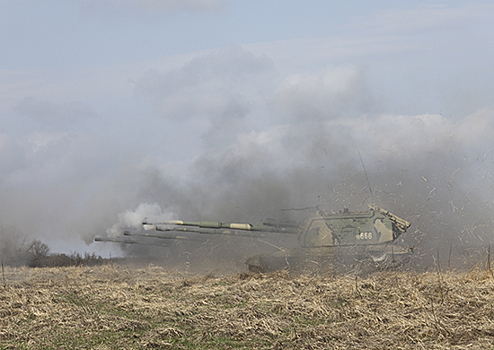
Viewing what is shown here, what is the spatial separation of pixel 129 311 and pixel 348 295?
4.50 meters

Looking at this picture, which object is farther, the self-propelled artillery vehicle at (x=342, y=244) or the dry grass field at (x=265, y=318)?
the self-propelled artillery vehicle at (x=342, y=244)

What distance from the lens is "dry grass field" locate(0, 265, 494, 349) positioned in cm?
661

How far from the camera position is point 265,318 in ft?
25.4

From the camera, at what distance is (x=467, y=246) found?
2030cm

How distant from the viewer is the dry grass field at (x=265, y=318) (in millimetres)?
6613

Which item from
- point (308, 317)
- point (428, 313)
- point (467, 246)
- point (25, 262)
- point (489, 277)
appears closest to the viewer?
point (428, 313)

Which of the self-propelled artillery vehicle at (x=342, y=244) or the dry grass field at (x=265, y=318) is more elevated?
the self-propelled artillery vehicle at (x=342, y=244)

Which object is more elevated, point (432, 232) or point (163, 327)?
point (432, 232)

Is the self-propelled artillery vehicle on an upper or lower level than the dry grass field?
upper

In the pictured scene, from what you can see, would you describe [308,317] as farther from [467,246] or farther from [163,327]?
[467,246]

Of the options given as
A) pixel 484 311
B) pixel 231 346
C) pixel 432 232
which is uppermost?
pixel 432 232

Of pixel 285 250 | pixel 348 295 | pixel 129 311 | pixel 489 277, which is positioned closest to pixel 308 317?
pixel 348 295

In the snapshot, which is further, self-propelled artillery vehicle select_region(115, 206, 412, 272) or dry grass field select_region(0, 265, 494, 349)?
self-propelled artillery vehicle select_region(115, 206, 412, 272)

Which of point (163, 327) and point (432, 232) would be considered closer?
point (163, 327)
